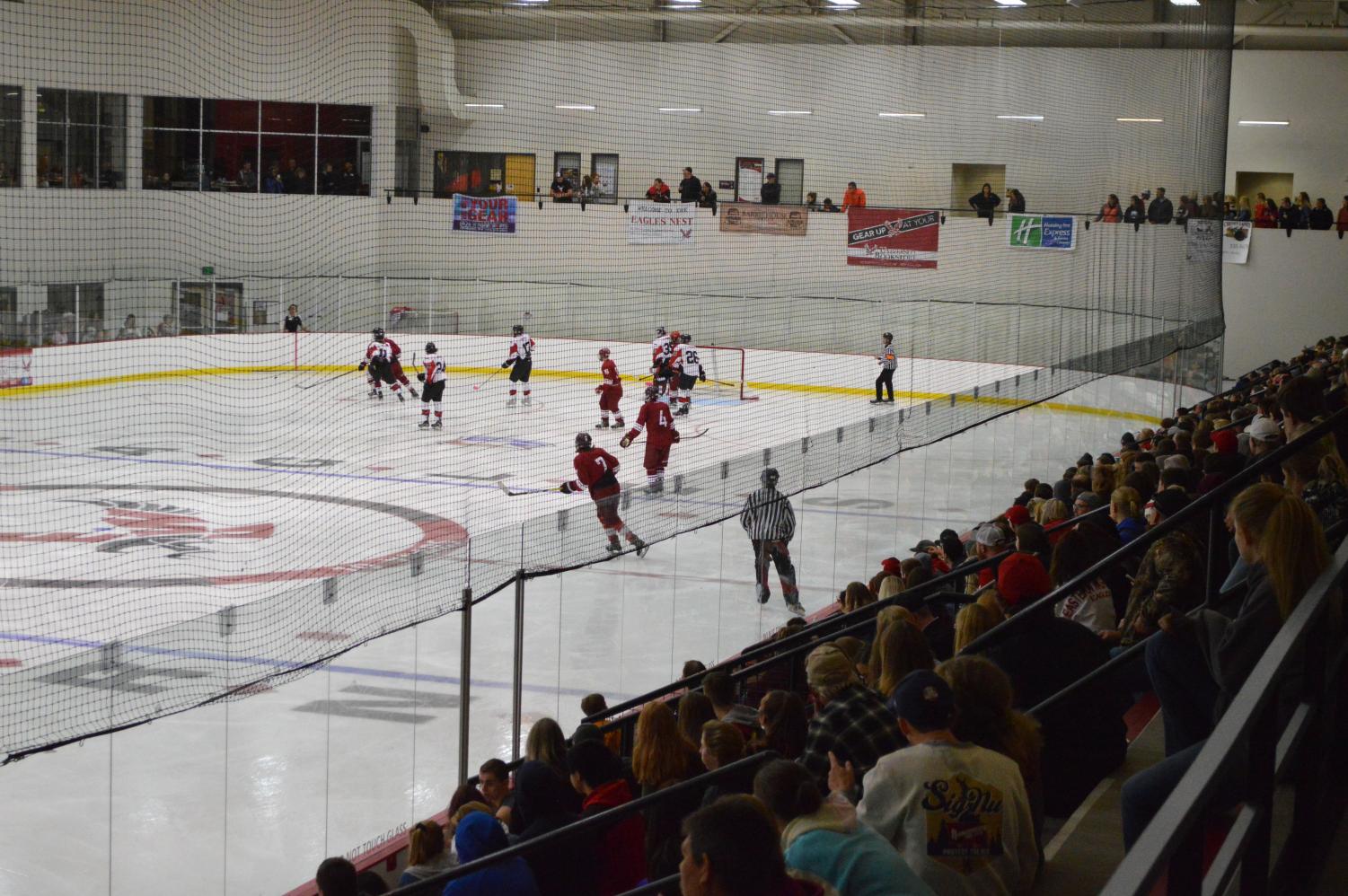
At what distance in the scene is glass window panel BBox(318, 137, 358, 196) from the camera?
23.0 m

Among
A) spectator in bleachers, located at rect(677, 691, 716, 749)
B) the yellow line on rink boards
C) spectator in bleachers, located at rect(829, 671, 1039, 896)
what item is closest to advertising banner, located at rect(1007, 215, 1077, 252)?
the yellow line on rink boards

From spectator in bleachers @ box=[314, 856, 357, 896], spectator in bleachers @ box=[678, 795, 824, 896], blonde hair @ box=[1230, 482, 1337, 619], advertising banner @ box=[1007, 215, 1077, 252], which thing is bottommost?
spectator in bleachers @ box=[314, 856, 357, 896]

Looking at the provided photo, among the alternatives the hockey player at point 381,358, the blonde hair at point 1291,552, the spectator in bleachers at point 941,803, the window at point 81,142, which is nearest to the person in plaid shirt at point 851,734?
the spectator in bleachers at point 941,803

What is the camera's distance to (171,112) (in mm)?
21328

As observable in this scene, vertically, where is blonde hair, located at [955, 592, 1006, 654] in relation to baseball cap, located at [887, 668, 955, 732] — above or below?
below

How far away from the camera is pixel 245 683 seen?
6.36 metres

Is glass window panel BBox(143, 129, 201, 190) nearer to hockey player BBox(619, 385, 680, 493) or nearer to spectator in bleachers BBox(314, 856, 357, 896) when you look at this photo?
hockey player BBox(619, 385, 680, 493)

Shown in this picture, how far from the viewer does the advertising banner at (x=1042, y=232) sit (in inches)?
836

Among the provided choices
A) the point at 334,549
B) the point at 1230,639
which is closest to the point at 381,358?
the point at 334,549

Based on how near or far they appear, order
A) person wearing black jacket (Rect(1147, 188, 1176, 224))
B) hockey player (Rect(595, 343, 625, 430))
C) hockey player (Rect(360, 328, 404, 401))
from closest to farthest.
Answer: person wearing black jacket (Rect(1147, 188, 1176, 224)) < hockey player (Rect(595, 343, 625, 430)) < hockey player (Rect(360, 328, 404, 401))

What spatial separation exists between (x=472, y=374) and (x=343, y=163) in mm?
3882

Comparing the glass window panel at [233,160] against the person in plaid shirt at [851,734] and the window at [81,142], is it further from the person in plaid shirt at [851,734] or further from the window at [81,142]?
the person in plaid shirt at [851,734]

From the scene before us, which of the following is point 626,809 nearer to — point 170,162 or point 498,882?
point 498,882

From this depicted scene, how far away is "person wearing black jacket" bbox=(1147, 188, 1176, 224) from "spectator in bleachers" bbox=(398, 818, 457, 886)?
14888 millimetres
